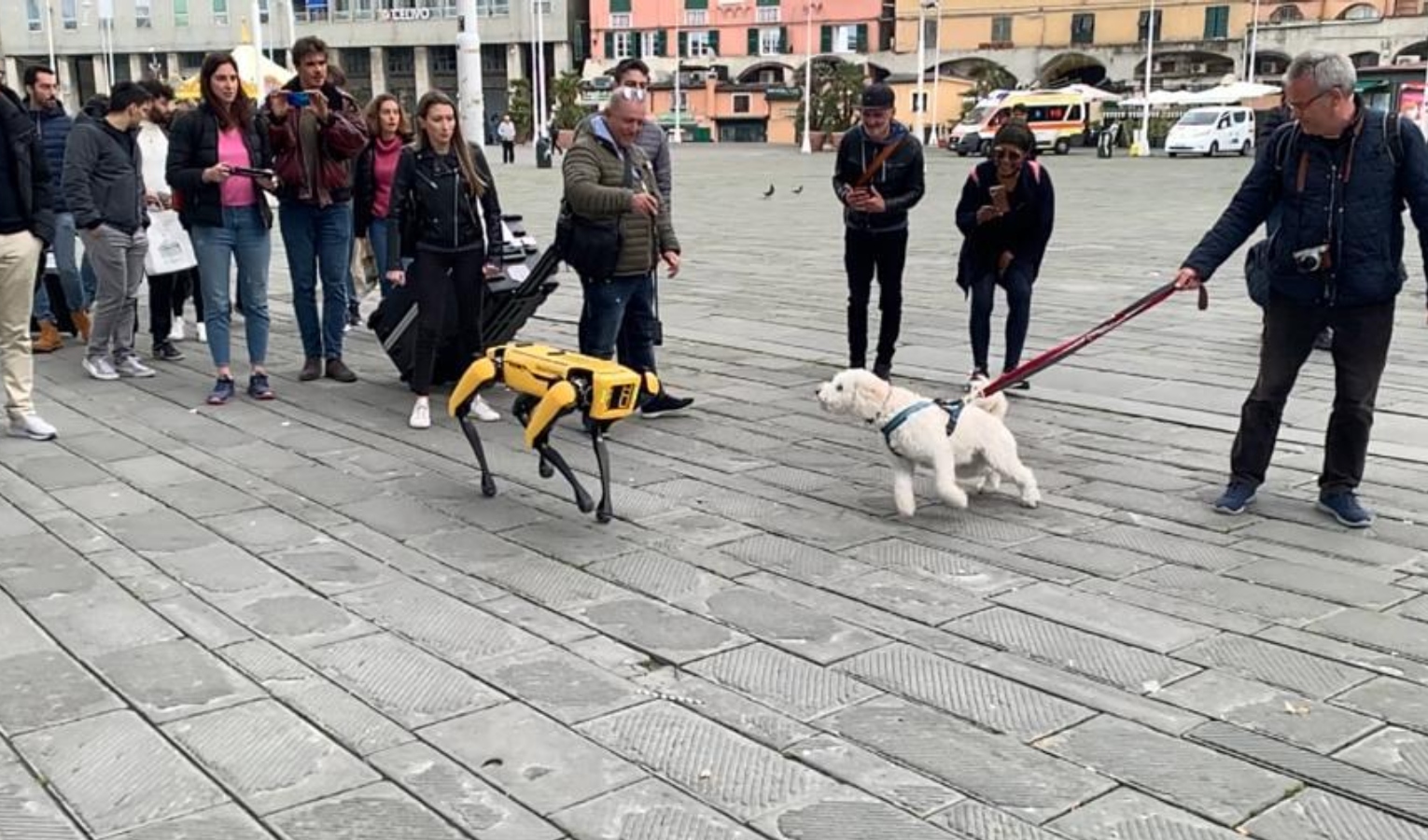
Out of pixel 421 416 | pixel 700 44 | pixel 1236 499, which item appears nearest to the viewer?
pixel 1236 499

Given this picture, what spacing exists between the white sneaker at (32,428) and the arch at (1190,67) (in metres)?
61.7

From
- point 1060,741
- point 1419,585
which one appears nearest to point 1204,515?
point 1419,585

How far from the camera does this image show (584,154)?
255 inches

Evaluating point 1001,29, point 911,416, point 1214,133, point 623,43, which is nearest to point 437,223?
point 911,416

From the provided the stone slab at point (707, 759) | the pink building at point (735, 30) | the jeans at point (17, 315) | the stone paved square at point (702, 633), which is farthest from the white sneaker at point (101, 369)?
the pink building at point (735, 30)

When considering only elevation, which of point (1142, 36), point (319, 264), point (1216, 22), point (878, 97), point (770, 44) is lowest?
point (319, 264)

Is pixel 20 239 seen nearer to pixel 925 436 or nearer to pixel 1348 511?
pixel 925 436

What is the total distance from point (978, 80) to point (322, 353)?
193ft

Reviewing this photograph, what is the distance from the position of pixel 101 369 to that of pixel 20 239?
1.99 metres

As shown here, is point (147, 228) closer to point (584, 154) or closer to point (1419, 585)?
point (584, 154)

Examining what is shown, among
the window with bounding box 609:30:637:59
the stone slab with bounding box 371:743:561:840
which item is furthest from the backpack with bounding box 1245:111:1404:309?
the window with bounding box 609:30:637:59

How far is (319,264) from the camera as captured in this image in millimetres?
8094

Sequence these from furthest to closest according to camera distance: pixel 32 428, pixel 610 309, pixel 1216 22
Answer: pixel 1216 22, pixel 610 309, pixel 32 428

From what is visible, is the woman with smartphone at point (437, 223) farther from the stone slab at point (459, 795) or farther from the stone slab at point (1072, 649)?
the stone slab at point (459, 795)
